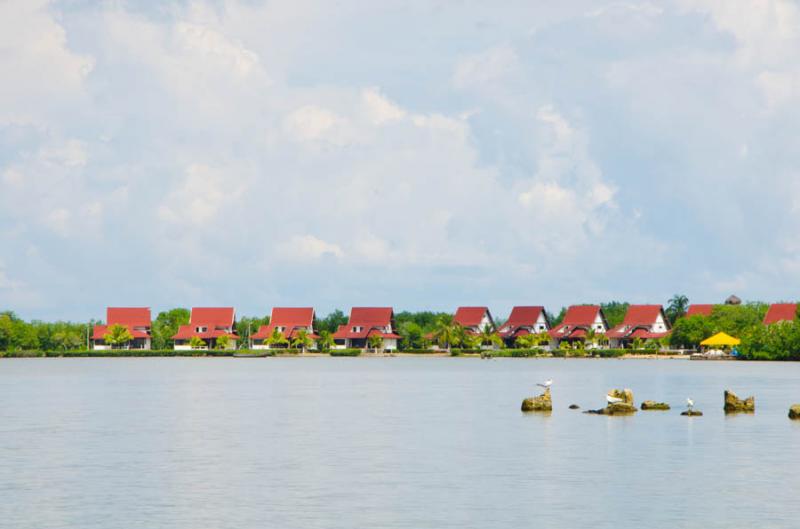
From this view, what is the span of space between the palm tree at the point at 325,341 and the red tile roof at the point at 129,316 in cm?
2464

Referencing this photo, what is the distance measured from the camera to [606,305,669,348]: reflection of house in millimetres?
161875

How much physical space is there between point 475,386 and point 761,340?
60.5 meters

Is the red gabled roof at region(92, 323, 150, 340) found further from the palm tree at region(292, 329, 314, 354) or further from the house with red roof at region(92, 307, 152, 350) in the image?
the palm tree at region(292, 329, 314, 354)

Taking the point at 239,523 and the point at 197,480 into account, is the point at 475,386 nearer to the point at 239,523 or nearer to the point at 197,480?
the point at 197,480

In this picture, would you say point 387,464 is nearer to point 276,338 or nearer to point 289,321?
point 276,338

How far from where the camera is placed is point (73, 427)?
4931cm

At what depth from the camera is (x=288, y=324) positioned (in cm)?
16725

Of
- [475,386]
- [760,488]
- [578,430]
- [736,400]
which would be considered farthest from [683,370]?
[760,488]

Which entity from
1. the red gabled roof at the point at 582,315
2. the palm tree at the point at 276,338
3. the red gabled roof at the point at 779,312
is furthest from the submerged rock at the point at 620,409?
the red gabled roof at the point at 582,315

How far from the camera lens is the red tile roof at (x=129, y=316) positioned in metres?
166

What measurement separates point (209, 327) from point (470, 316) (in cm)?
3790

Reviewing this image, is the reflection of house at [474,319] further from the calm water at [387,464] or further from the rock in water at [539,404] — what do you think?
the rock in water at [539,404]

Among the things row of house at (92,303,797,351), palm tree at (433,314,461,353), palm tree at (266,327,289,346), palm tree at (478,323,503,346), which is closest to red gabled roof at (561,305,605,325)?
row of house at (92,303,797,351)

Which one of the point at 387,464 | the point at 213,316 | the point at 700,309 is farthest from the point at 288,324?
the point at 387,464
